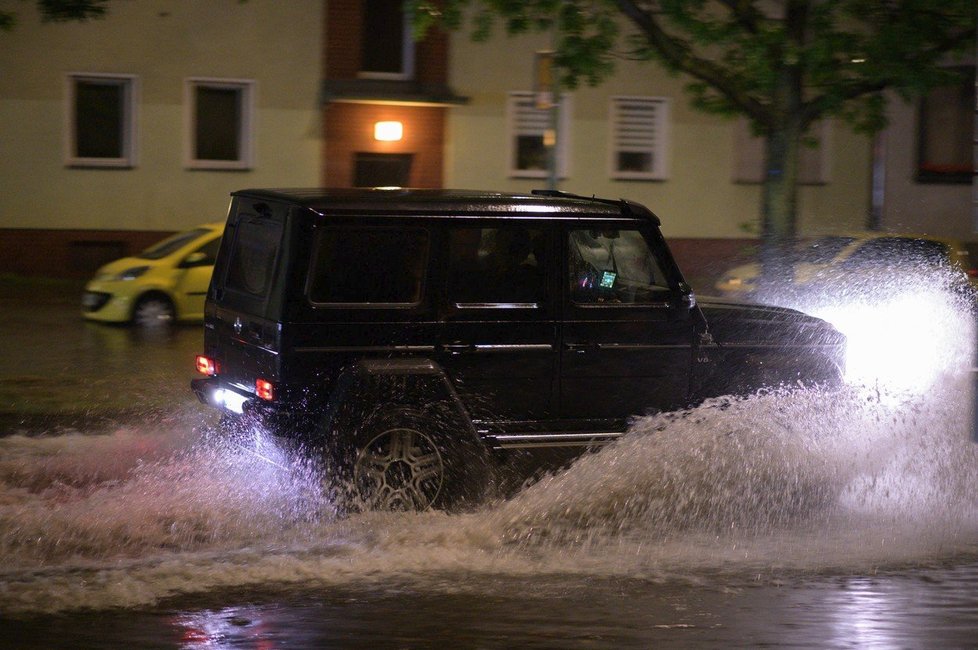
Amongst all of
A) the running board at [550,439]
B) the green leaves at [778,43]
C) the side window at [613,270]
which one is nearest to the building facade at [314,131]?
the green leaves at [778,43]

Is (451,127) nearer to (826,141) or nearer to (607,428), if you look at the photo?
(826,141)

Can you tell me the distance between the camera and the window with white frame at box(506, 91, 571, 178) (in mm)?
23750

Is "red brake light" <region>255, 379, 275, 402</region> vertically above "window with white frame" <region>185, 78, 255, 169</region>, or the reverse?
"window with white frame" <region>185, 78, 255, 169</region>

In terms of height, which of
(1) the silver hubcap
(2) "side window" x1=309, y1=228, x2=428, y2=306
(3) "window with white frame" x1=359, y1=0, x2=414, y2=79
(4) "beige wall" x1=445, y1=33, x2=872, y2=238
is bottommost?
(1) the silver hubcap

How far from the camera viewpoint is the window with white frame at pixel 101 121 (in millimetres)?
21875

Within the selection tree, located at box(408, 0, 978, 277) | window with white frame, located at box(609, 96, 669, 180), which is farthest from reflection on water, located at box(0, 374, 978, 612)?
window with white frame, located at box(609, 96, 669, 180)

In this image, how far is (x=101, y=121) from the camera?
22.1 meters

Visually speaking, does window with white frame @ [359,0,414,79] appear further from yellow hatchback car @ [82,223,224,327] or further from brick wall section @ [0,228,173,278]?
yellow hatchback car @ [82,223,224,327]

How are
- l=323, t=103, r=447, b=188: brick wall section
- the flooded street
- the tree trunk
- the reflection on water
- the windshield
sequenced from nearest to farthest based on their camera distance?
the flooded street
the reflection on water
the tree trunk
the windshield
l=323, t=103, r=447, b=188: brick wall section

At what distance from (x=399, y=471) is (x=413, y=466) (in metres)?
0.08

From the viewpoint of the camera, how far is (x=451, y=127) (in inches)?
924

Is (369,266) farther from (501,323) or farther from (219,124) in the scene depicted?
(219,124)

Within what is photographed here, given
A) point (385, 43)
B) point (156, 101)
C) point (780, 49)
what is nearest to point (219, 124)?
point (156, 101)

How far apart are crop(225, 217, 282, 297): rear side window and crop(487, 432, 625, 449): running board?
1.51 metres
